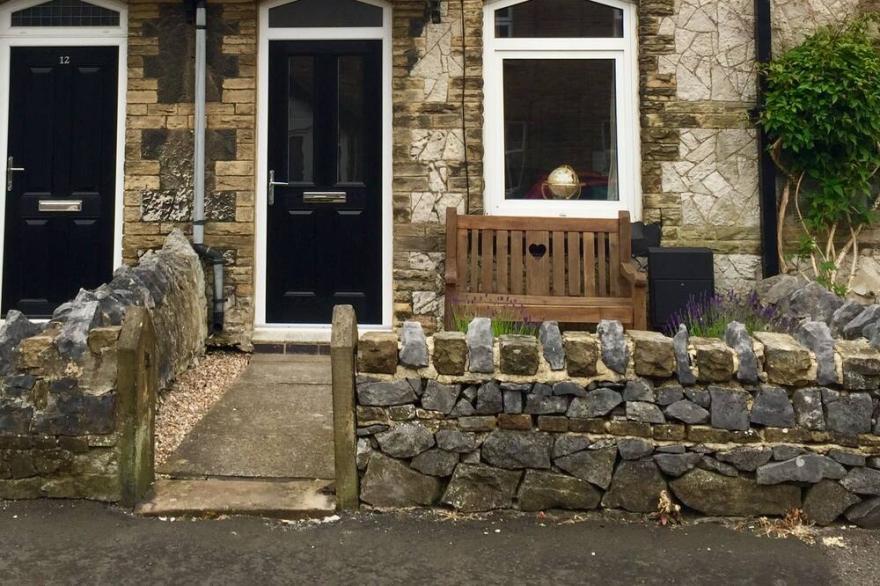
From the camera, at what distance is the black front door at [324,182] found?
6.64 metres

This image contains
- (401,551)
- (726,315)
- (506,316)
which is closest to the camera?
(401,551)

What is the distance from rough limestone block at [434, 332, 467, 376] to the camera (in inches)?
136

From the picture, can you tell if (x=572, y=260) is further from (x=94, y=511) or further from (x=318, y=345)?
(x=94, y=511)

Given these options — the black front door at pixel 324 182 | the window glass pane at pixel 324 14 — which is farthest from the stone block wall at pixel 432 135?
the window glass pane at pixel 324 14

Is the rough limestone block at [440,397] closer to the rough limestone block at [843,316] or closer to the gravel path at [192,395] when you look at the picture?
the gravel path at [192,395]

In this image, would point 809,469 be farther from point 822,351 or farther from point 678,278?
point 678,278

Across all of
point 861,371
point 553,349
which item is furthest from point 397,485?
point 861,371

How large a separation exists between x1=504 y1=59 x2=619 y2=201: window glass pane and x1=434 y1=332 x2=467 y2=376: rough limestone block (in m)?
3.51

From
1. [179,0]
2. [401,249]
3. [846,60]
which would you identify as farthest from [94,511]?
[846,60]

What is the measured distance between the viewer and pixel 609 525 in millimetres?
3381

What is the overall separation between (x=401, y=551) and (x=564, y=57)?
16.0 feet

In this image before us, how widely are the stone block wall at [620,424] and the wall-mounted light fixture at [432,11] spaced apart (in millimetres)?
3894

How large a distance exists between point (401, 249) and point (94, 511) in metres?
3.50

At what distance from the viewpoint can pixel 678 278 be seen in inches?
236
